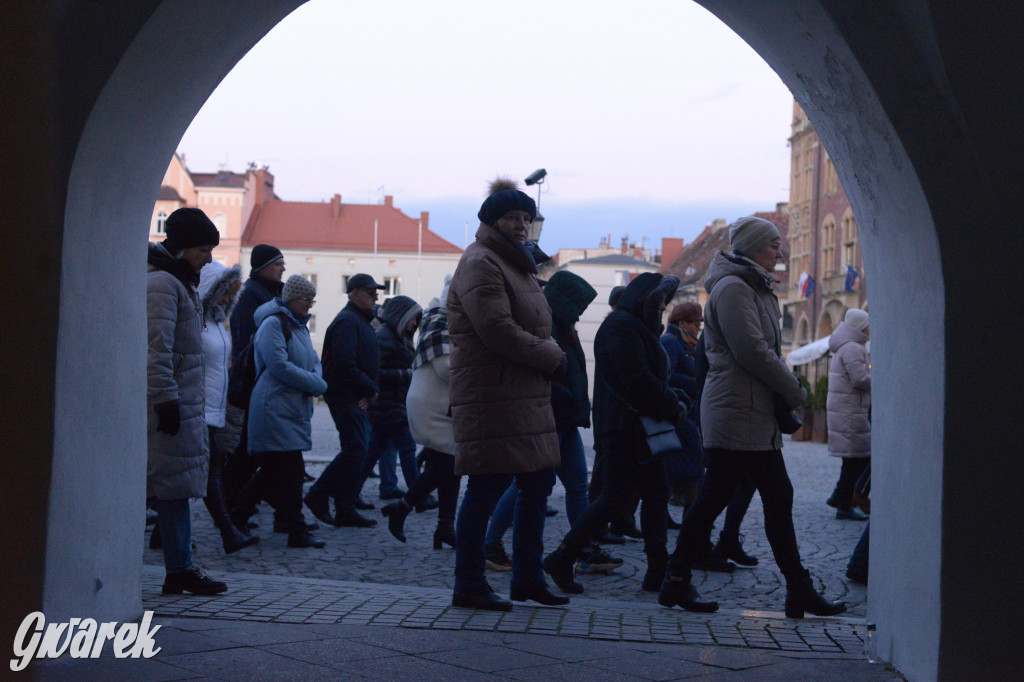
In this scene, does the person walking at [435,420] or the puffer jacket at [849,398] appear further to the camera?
the puffer jacket at [849,398]

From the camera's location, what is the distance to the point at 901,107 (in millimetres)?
4188

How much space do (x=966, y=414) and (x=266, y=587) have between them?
370cm

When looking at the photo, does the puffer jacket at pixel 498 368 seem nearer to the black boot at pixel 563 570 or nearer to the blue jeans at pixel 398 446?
the black boot at pixel 563 570

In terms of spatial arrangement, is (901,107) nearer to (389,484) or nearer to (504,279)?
(504,279)

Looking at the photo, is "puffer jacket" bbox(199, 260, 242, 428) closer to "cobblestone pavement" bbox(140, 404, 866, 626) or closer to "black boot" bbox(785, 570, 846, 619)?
"cobblestone pavement" bbox(140, 404, 866, 626)

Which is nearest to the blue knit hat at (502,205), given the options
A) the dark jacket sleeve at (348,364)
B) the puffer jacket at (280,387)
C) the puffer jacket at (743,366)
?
the puffer jacket at (743,366)

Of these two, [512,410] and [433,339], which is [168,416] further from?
[433,339]

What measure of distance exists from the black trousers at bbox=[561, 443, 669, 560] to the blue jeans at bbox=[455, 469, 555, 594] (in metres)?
0.47

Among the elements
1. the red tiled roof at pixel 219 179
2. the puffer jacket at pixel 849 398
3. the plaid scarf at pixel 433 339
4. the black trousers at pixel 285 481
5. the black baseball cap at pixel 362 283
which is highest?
the red tiled roof at pixel 219 179

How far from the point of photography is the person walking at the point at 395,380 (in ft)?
32.6

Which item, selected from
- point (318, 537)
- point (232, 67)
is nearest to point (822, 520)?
point (318, 537)

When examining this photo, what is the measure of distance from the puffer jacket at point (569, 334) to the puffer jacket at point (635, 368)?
0.81 m

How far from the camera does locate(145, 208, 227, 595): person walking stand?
18.3 feet

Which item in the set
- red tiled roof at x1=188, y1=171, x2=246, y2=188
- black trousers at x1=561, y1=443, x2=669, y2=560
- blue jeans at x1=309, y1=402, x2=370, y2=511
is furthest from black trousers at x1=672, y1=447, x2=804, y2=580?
red tiled roof at x1=188, y1=171, x2=246, y2=188
